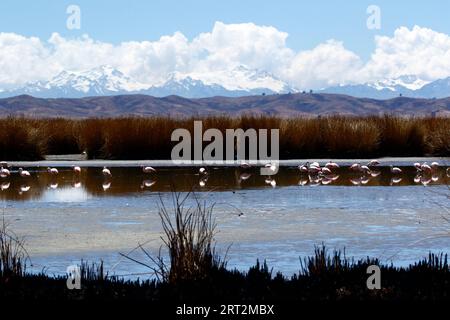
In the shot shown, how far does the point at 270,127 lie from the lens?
25266 millimetres

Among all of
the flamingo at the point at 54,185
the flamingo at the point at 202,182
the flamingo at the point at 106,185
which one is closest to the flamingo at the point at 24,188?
the flamingo at the point at 54,185

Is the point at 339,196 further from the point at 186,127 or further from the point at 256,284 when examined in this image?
the point at 186,127

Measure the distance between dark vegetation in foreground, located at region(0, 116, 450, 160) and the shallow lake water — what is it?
16.6ft

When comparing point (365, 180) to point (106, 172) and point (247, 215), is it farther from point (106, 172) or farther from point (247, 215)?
point (247, 215)

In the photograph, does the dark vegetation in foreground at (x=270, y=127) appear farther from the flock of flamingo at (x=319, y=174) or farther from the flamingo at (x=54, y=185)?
the flamingo at (x=54, y=185)

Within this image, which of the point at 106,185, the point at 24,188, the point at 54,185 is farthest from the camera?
the point at 54,185

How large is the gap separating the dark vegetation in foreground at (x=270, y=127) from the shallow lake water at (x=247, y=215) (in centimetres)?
506

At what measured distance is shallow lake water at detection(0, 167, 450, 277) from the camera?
30.0 feet

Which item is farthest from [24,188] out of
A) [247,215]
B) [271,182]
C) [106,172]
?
[247,215]

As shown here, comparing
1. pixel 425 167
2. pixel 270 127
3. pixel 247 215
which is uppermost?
pixel 270 127

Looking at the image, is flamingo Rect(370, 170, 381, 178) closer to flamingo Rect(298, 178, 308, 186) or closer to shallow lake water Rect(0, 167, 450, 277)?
shallow lake water Rect(0, 167, 450, 277)

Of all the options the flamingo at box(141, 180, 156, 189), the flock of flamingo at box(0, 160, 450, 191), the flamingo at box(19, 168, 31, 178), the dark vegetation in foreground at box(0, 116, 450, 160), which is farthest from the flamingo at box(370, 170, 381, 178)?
the flamingo at box(19, 168, 31, 178)

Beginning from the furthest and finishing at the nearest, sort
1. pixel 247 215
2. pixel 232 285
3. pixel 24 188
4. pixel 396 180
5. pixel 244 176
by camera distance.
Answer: pixel 244 176 < pixel 396 180 < pixel 24 188 < pixel 247 215 < pixel 232 285

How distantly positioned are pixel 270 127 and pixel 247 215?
13.2 metres
